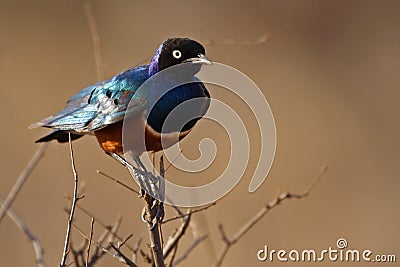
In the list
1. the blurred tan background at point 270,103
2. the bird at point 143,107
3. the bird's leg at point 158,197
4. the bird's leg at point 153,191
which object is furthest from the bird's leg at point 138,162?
the blurred tan background at point 270,103

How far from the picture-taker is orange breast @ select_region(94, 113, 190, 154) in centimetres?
351

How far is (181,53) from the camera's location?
3553 mm

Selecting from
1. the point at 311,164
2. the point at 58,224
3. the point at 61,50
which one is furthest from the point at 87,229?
the point at 61,50

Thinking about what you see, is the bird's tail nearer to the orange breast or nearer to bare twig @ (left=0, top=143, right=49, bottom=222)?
bare twig @ (left=0, top=143, right=49, bottom=222)

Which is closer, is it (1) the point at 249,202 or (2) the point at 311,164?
(1) the point at 249,202

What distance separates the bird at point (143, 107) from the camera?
352 cm

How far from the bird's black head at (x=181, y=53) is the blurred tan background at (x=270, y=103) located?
1634 millimetres

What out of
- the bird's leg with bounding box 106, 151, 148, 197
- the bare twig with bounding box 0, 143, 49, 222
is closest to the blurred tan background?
the bird's leg with bounding box 106, 151, 148, 197

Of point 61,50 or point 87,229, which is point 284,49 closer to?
point 61,50

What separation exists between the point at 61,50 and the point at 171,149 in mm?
5472

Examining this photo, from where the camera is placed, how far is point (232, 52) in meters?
8.88

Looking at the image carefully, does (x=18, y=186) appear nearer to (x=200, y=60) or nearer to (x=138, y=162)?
(x=138, y=162)

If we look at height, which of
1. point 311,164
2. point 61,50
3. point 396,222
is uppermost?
point 61,50

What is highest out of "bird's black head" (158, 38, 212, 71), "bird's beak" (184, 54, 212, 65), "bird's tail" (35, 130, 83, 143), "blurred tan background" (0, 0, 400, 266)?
"blurred tan background" (0, 0, 400, 266)
